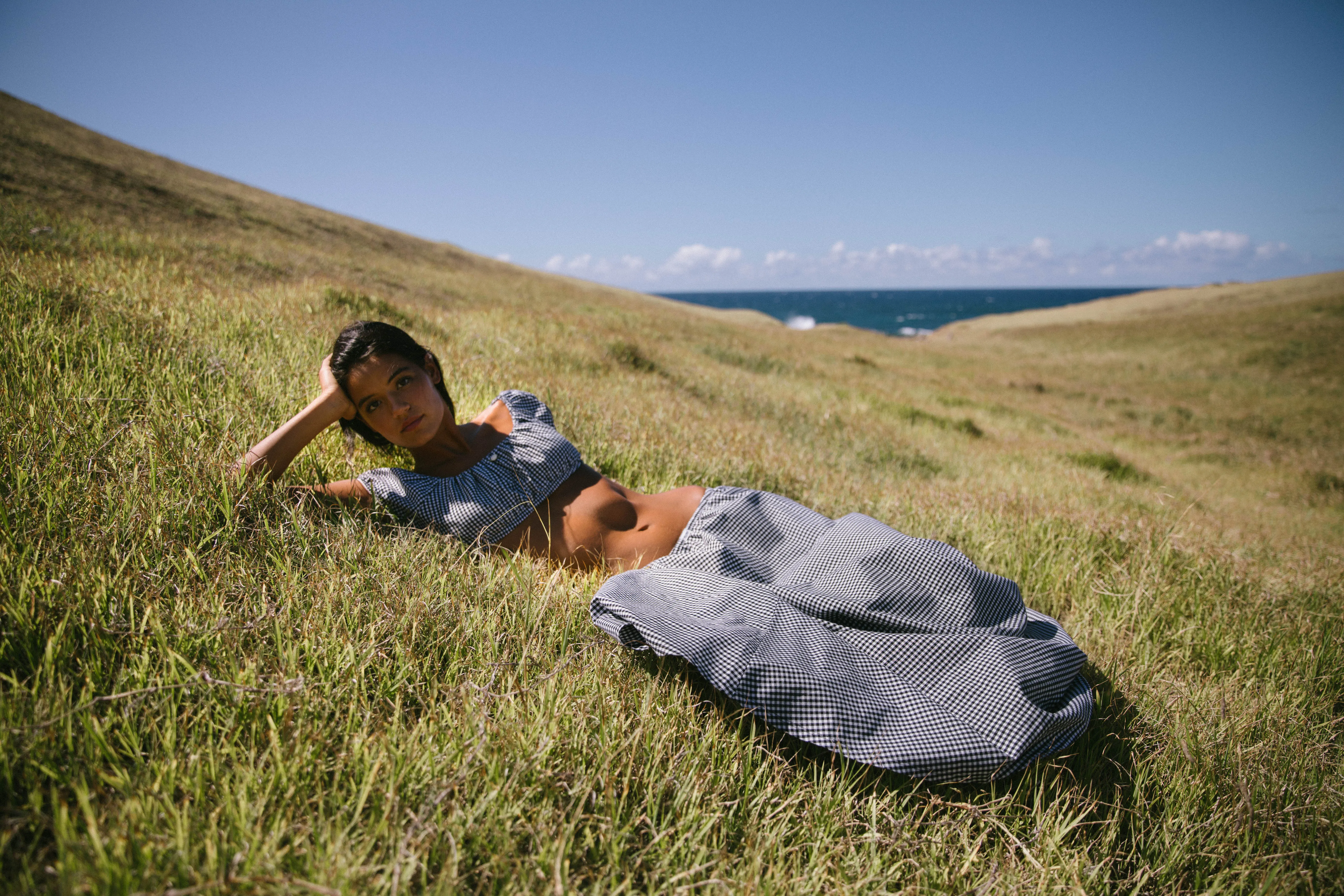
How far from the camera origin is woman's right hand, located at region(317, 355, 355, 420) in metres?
2.73

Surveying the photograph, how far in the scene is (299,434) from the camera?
2.60 meters

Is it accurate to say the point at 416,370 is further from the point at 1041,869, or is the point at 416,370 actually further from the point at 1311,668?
the point at 1311,668

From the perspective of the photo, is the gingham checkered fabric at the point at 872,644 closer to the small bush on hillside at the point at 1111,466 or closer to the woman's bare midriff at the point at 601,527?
the woman's bare midriff at the point at 601,527

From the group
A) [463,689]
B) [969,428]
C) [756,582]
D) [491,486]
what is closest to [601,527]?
[491,486]

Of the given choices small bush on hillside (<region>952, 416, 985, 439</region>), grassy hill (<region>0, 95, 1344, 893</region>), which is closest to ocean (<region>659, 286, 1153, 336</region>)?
small bush on hillside (<region>952, 416, 985, 439</region>)

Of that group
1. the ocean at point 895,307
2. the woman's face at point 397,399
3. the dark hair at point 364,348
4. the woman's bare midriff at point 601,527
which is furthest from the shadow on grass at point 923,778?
the ocean at point 895,307

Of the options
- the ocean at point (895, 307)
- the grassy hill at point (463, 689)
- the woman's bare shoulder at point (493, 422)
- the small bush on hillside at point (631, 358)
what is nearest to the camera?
the grassy hill at point (463, 689)

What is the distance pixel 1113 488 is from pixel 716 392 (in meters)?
4.60

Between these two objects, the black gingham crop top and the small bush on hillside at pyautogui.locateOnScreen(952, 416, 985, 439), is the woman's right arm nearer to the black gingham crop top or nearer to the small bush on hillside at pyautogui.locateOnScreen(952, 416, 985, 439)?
the black gingham crop top

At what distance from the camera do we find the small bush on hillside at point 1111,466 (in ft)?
25.5

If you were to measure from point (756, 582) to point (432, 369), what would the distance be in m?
1.99

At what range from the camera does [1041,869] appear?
60.7 inches

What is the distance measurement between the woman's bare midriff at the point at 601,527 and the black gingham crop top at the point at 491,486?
7cm

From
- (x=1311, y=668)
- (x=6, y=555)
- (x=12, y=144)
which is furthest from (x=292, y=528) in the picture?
(x=12, y=144)
